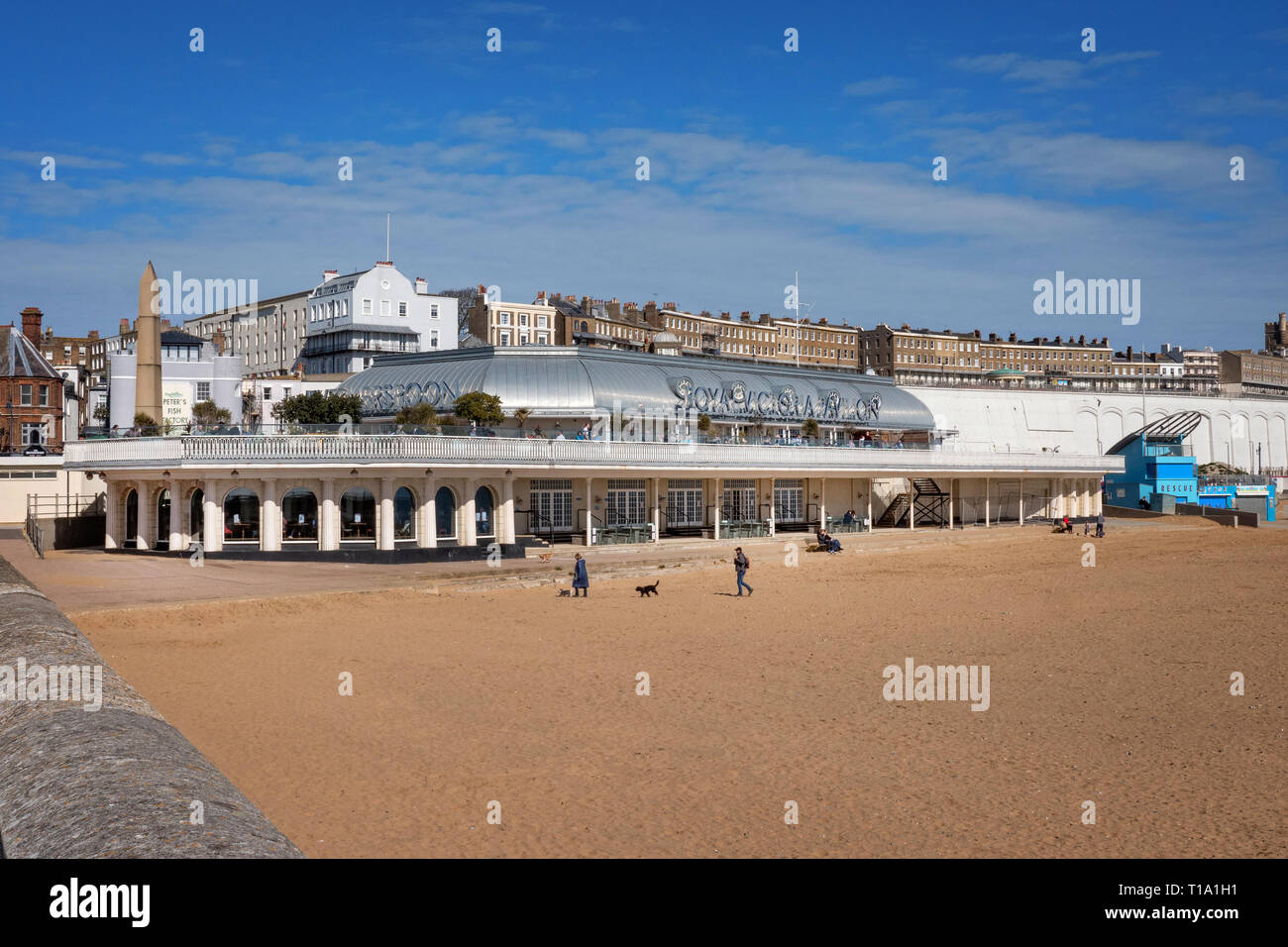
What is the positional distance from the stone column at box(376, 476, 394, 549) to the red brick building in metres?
42.7

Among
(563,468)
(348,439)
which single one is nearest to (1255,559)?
(563,468)

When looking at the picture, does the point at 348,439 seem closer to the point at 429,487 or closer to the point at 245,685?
the point at 429,487

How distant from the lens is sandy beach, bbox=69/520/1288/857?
11.1 meters

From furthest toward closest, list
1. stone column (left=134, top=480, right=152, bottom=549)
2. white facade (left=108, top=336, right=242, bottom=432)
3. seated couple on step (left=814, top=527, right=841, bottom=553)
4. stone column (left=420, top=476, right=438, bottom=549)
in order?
white facade (left=108, top=336, right=242, bottom=432)
seated couple on step (left=814, top=527, right=841, bottom=553)
stone column (left=420, top=476, right=438, bottom=549)
stone column (left=134, top=480, right=152, bottom=549)

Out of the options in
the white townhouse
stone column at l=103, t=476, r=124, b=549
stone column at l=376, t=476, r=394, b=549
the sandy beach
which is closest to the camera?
the sandy beach

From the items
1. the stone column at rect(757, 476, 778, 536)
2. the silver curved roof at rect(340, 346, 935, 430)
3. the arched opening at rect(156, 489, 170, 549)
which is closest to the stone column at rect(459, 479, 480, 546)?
the arched opening at rect(156, 489, 170, 549)

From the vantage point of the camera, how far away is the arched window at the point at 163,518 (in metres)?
36.0

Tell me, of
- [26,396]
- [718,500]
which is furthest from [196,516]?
[26,396]

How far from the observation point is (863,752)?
1397 cm

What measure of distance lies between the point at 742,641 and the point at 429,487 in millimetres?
16719

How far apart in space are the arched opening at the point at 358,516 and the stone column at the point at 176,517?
505 centimetres

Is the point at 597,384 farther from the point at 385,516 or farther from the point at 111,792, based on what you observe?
the point at 111,792

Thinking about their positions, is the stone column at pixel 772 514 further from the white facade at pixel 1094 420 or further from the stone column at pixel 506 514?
the white facade at pixel 1094 420

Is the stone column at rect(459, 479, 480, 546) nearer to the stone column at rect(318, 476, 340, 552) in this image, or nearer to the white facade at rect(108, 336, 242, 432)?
the stone column at rect(318, 476, 340, 552)
